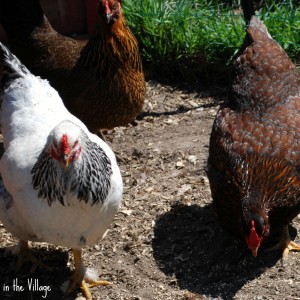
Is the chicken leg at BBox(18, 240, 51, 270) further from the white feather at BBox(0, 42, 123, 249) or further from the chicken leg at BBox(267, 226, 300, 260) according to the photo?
the chicken leg at BBox(267, 226, 300, 260)

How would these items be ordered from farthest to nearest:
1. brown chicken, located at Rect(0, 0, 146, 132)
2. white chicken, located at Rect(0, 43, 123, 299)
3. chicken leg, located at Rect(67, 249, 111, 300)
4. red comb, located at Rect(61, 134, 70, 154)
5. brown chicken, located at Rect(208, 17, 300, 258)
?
1. brown chicken, located at Rect(0, 0, 146, 132)
2. chicken leg, located at Rect(67, 249, 111, 300)
3. brown chicken, located at Rect(208, 17, 300, 258)
4. white chicken, located at Rect(0, 43, 123, 299)
5. red comb, located at Rect(61, 134, 70, 154)

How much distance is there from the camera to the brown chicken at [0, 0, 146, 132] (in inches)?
202

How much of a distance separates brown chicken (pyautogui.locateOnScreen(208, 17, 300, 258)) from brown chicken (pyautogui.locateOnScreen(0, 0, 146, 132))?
3.39 ft

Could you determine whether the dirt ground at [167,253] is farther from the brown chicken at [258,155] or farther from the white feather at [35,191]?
the white feather at [35,191]

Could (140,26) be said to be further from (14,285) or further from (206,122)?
(14,285)

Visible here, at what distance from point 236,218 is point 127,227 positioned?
3.41ft

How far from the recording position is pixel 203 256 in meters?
4.44

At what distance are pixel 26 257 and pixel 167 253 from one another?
1.03m

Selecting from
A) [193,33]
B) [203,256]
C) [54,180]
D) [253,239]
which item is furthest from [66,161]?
[193,33]

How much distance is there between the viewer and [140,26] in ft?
22.1

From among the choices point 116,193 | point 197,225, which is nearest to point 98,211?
point 116,193

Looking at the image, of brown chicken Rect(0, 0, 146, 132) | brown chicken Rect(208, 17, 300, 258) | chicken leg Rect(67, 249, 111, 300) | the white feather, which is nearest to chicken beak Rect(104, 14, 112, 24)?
brown chicken Rect(0, 0, 146, 132)

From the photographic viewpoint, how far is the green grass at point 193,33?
6.45 meters

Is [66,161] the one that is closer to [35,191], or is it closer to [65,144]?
[65,144]
